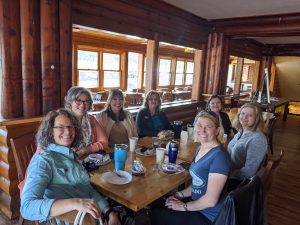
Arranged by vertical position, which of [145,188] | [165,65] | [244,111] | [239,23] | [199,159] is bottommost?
[145,188]

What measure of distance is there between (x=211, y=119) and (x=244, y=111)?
690 millimetres

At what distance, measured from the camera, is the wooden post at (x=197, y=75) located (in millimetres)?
5199

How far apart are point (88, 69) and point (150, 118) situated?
15.6 ft

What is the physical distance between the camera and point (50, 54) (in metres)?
2.44

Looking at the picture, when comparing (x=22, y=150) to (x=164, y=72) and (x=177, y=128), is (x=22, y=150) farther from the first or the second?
(x=164, y=72)

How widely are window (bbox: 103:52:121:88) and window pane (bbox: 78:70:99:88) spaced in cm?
34

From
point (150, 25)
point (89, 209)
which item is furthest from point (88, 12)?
point (89, 209)

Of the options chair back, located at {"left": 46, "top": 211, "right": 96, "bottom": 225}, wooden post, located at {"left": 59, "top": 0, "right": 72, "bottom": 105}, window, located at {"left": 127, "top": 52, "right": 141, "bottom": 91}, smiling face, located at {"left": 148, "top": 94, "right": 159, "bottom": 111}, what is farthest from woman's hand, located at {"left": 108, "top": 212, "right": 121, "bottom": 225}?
window, located at {"left": 127, "top": 52, "right": 141, "bottom": 91}

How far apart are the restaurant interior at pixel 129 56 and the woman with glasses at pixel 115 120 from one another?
0.33 m

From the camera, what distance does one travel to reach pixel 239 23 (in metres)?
4.72

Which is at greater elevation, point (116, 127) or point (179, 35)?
point (179, 35)

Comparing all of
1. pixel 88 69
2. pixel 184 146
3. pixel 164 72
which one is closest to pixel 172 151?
pixel 184 146

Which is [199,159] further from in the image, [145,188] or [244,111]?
[244,111]

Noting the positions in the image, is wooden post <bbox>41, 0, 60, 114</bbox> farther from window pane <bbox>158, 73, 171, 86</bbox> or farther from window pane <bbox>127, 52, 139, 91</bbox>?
window pane <bbox>158, 73, 171, 86</bbox>
